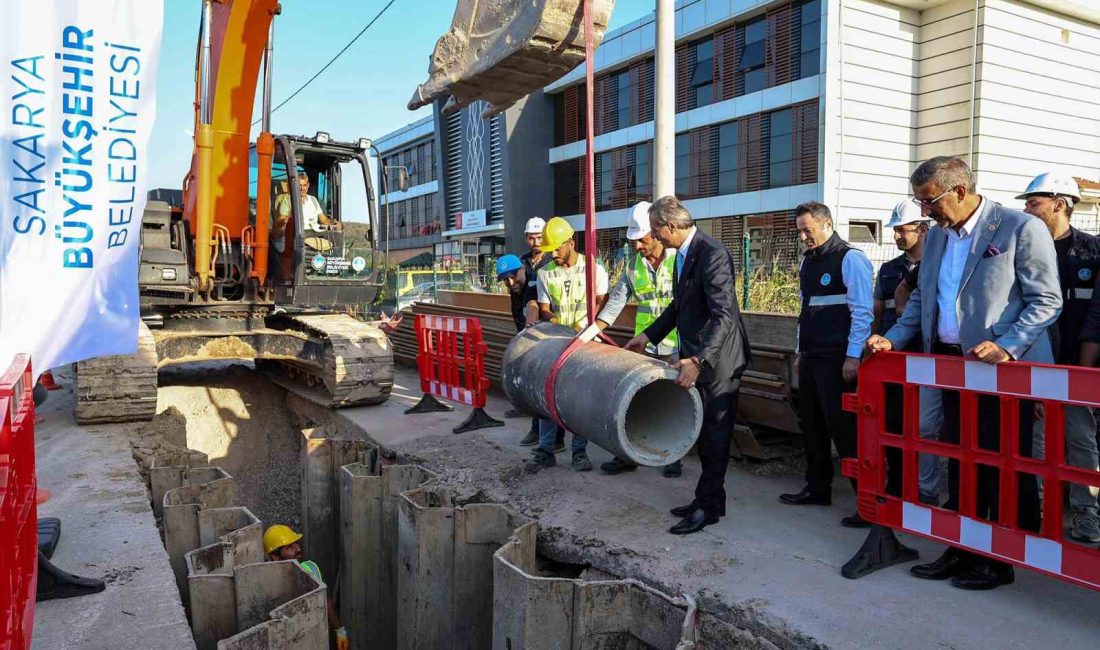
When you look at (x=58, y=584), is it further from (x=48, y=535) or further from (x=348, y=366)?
(x=348, y=366)

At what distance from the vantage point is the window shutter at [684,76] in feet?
79.4

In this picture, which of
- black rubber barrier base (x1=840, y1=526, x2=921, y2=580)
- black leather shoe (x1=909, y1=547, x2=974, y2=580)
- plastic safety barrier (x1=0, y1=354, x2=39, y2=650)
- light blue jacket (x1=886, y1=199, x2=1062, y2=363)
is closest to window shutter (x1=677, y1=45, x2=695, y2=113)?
light blue jacket (x1=886, y1=199, x2=1062, y2=363)

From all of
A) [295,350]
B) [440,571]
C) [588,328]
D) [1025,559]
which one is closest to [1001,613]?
[1025,559]

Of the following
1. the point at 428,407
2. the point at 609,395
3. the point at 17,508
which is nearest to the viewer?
the point at 17,508

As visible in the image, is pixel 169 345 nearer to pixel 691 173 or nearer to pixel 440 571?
pixel 440 571

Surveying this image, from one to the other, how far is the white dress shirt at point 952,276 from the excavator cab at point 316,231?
6.41 m

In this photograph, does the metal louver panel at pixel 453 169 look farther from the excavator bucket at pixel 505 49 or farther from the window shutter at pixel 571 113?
the excavator bucket at pixel 505 49

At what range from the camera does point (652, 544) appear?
13.9 ft

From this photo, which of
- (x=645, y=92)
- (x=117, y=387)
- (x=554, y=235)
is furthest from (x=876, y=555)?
(x=645, y=92)

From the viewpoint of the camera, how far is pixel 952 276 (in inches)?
145

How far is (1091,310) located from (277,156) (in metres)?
7.49

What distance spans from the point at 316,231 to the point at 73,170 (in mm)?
5155

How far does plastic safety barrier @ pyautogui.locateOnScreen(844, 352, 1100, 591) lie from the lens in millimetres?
3109

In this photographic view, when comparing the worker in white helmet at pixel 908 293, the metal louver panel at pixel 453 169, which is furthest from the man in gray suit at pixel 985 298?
the metal louver panel at pixel 453 169
